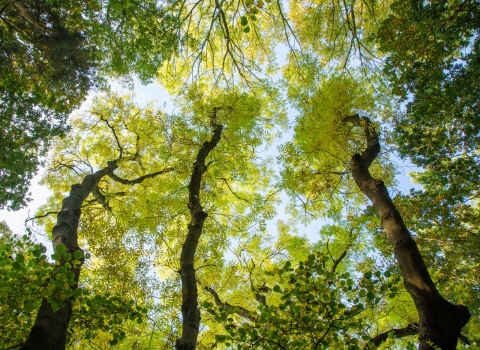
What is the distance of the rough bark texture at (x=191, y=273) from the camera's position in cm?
451

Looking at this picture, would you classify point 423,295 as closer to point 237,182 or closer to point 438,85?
point 438,85

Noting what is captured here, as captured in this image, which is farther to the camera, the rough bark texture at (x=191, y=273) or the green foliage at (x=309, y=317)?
the rough bark texture at (x=191, y=273)

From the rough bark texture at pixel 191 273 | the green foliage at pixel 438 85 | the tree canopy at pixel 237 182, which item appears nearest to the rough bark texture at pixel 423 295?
the tree canopy at pixel 237 182

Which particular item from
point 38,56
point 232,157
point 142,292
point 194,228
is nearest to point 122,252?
point 142,292

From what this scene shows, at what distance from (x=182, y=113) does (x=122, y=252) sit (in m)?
3.96

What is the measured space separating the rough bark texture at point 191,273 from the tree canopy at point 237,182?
24 millimetres

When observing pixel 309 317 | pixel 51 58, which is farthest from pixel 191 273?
pixel 51 58

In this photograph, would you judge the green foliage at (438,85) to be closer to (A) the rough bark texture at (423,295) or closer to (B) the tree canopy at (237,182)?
(B) the tree canopy at (237,182)

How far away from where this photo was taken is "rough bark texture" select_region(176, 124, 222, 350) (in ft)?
14.8

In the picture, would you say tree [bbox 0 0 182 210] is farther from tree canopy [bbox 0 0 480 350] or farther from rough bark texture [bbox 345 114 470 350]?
rough bark texture [bbox 345 114 470 350]

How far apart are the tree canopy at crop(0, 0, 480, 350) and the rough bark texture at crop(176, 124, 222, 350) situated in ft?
0.08

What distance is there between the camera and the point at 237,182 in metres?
12.0

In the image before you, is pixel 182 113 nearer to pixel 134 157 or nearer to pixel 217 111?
pixel 217 111

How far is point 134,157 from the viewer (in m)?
11.1
